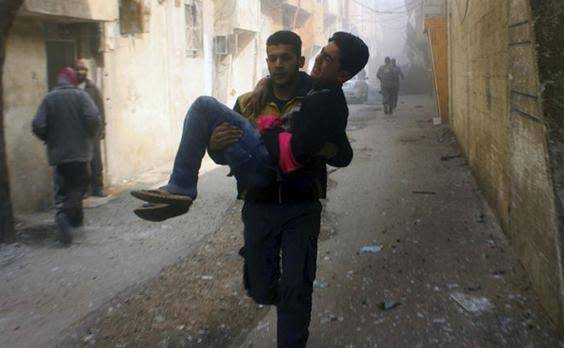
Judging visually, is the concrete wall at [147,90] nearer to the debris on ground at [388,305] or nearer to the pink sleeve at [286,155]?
the debris on ground at [388,305]

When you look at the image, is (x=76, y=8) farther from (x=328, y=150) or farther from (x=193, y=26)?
(x=193, y=26)

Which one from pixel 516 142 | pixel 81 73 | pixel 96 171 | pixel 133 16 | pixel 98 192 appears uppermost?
pixel 133 16

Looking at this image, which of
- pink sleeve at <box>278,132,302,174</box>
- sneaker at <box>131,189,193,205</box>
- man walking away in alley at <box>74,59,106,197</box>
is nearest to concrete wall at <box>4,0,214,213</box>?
man walking away in alley at <box>74,59,106,197</box>

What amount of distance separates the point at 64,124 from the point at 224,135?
363 cm

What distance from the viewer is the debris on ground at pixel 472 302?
351 centimetres

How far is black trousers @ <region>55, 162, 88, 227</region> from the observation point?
5625 millimetres

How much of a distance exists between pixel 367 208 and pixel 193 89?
22.5 feet

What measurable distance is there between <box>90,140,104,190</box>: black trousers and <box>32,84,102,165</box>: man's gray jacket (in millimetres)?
1914

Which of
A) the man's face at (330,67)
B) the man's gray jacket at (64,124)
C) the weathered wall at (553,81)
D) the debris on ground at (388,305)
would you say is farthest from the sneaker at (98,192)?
the weathered wall at (553,81)

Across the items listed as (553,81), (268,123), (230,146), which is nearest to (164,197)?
(230,146)

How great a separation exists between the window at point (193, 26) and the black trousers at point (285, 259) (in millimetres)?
10075

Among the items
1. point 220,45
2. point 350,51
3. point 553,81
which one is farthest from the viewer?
point 220,45

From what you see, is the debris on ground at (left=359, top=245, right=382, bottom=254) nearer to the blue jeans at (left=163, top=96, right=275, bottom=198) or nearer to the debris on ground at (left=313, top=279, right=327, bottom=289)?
the debris on ground at (left=313, top=279, right=327, bottom=289)

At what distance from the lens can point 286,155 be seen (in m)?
2.45
